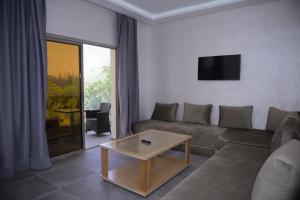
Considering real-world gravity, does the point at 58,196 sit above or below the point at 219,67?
below

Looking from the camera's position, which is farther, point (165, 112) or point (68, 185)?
point (165, 112)

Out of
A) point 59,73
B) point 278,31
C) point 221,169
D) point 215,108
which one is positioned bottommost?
point 221,169

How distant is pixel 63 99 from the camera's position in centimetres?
357

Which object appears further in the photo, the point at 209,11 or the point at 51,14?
the point at 209,11

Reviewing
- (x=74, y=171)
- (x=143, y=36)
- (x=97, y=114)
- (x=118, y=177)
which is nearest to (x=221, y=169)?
(x=118, y=177)

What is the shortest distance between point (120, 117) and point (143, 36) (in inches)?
87.0

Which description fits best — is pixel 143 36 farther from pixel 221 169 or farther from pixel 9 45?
pixel 221 169

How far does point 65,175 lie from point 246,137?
285cm

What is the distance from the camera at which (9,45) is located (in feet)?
8.80

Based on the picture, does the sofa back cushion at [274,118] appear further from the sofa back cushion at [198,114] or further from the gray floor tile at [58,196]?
the gray floor tile at [58,196]

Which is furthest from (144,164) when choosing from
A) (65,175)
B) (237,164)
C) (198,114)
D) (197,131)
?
(198,114)

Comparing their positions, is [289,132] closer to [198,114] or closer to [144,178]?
[144,178]

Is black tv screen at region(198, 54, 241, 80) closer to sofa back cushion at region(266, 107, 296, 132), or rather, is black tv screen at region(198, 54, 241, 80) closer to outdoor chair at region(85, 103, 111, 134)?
sofa back cushion at region(266, 107, 296, 132)

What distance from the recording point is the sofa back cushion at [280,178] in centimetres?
106
